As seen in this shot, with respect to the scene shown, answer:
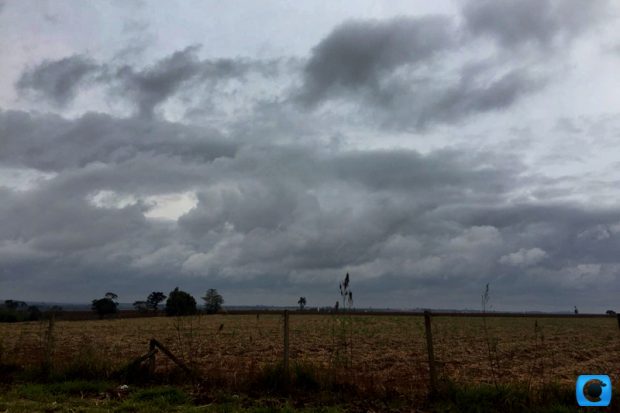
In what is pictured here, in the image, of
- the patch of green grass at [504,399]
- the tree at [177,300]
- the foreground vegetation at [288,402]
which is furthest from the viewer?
the tree at [177,300]

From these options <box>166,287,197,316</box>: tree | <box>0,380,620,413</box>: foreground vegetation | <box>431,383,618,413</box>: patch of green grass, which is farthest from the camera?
<box>166,287,197,316</box>: tree

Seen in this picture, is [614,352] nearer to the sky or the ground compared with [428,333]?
nearer to the ground

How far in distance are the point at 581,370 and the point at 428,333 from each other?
1059cm

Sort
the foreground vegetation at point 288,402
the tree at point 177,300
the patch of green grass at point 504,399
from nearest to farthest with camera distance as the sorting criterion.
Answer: the patch of green grass at point 504,399, the foreground vegetation at point 288,402, the tree at point 177,300

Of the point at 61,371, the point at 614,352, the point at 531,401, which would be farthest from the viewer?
the point at 614,352

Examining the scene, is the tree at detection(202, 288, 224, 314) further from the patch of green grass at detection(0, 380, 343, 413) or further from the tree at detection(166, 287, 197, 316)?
the patch of green grass at detection(0, 380, 343, 413)

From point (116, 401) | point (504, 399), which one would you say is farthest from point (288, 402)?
point (504, 399)

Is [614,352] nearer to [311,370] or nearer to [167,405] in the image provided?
[311,370]

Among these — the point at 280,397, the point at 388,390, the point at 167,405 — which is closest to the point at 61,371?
the point at 167,405

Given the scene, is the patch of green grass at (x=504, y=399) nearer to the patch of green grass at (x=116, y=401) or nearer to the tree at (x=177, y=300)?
the patch of green grass at (x=116, y=401)

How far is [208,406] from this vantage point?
873 centimetres

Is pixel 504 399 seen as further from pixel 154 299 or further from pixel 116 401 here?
pixel 154 299

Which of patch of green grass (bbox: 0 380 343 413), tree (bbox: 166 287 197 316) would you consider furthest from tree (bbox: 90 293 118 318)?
patch of green grass (bbox: 0 380 343 413)

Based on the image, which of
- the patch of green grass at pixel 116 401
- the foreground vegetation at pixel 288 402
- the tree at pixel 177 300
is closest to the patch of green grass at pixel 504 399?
the foreground vegetation at pixel 288 402
